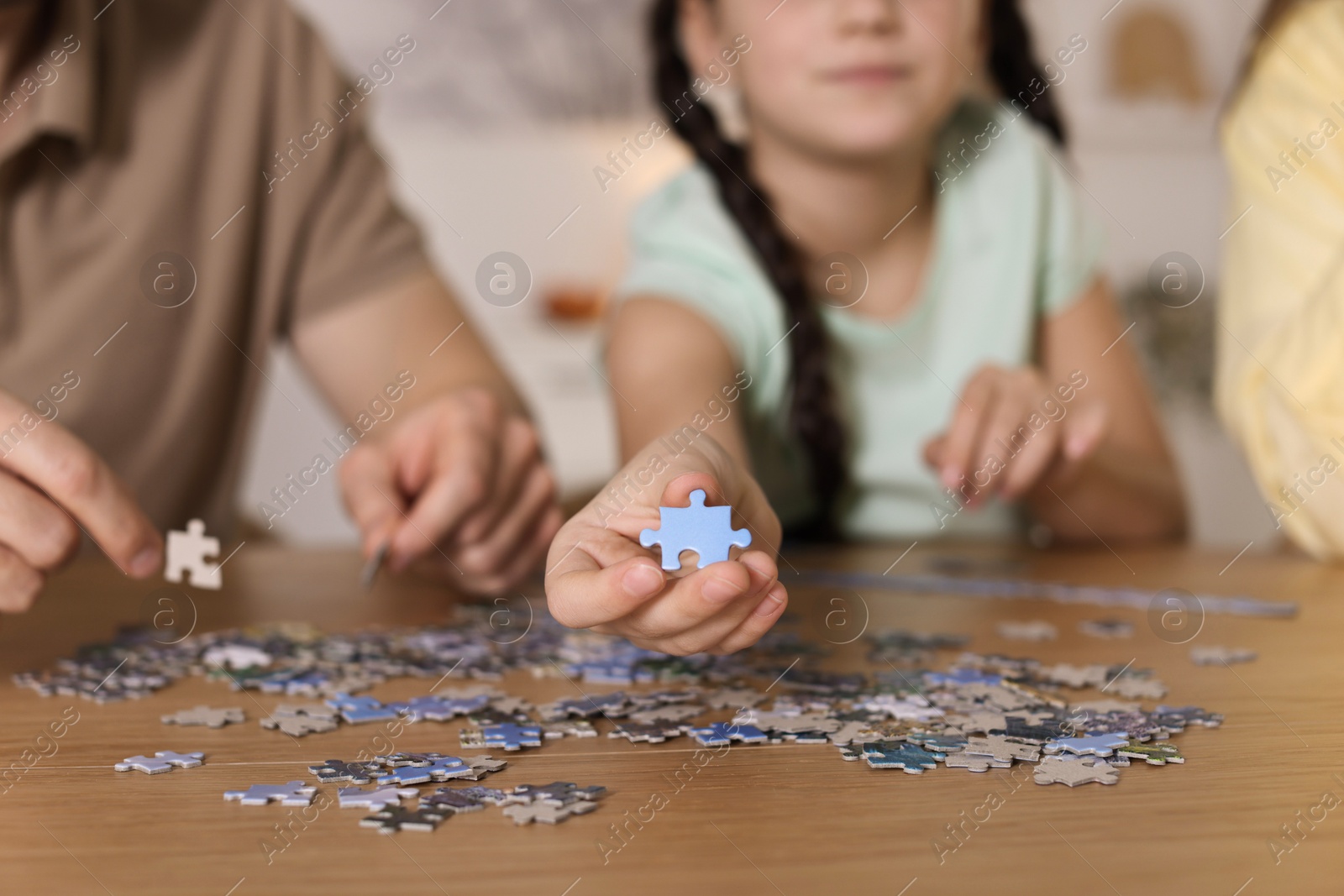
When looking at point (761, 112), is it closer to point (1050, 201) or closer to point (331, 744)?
point (1050, 201)

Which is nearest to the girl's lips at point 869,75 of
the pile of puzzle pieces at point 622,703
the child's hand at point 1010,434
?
the child's hand at point 1010,434

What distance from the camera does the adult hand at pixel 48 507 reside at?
2.92 ft

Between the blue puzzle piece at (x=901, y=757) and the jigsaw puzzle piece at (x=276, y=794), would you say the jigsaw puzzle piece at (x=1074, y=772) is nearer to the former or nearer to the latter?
the blue puzzle piece at (x=901, y=757)

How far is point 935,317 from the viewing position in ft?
6.49

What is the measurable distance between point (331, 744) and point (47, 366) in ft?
3.68

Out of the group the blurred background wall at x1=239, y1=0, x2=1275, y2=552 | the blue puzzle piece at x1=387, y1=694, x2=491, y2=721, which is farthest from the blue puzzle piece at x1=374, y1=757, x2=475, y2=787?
the blurred background wall at x1=239, y1=0, x2=1275, y2=552

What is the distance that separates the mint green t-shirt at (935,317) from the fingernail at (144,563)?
39.7 inches

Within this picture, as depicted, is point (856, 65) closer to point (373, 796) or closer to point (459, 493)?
point (459, 493)

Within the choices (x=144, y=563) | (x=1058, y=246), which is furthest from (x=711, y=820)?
(x=1058, y=246)

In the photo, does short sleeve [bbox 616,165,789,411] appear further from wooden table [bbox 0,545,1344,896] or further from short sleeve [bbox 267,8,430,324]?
wooden table [bbox 0,545,1344,896]

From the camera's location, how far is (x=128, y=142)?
1.68 metres

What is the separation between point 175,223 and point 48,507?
3.12ft

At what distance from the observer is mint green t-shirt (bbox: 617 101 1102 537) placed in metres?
1.85

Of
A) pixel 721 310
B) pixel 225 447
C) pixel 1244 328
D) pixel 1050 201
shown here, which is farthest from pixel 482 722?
pixel 1050 201
